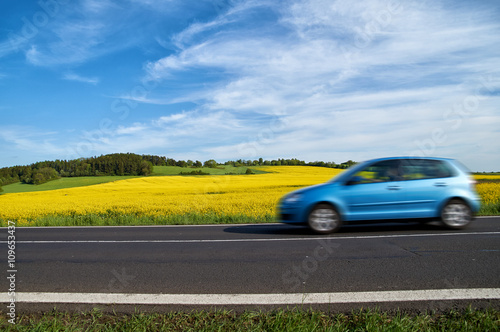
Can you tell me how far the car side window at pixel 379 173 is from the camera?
317 inches

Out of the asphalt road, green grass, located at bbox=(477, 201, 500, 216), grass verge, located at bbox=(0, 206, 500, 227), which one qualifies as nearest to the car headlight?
the asphalt road

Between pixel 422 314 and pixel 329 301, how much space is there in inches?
33.4

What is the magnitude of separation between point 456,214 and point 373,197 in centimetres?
206

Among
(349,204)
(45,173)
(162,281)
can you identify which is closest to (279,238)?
(349,204)

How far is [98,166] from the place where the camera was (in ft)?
162

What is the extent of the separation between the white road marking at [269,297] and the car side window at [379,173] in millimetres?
4270

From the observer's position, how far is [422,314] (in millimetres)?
Result: 3227

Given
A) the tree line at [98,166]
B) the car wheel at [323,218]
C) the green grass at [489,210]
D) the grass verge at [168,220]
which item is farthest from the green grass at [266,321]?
the tree line at [98,166]

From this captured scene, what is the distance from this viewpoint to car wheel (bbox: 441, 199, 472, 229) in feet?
26.8

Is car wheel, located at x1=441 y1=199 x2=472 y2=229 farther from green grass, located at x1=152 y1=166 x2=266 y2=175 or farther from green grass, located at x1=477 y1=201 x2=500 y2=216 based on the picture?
green grass, located at x1=152 y1=166 x2=266 y2=175

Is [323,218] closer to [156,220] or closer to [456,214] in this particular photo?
[456,214]

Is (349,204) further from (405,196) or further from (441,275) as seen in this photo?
(441,275)

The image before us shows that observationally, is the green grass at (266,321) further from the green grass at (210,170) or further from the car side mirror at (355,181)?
the green grass at (210,170)

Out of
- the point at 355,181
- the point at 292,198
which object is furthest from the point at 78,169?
the point at 355,181
